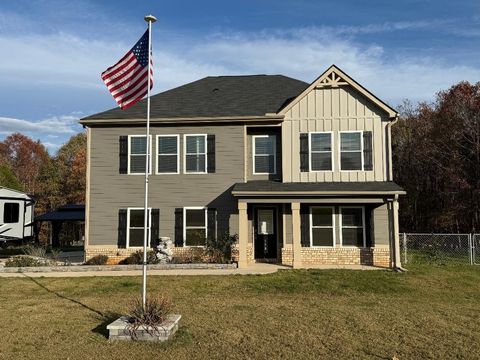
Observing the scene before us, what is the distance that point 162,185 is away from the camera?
17.1m

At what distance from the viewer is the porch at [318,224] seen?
50.2 feet

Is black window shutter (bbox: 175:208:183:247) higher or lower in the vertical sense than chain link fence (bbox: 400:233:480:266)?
higher

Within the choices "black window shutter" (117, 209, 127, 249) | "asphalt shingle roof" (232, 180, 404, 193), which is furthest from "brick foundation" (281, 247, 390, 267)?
"black window shutter" (117, 209, 127, 249)

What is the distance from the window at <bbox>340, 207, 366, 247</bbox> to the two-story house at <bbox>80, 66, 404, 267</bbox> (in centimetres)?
4

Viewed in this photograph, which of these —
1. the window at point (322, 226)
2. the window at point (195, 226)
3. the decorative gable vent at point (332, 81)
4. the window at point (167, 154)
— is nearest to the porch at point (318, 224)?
the window at point (322, 226)

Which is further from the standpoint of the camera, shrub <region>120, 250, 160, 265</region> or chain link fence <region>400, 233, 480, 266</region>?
chain link fence <region>400, 233, 480, 266</region>

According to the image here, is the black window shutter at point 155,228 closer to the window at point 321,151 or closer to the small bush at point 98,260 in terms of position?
the small bush at point 98,260

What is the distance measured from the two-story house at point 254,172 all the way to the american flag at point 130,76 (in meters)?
7.93

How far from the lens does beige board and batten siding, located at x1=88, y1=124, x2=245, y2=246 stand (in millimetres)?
16875

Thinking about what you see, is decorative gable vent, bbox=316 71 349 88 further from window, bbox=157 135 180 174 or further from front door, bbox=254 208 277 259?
window, bbox=157 135 180 174

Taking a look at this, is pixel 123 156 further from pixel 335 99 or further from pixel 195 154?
pixel 335 99

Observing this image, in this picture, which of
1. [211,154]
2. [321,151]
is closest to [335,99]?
[321,151]

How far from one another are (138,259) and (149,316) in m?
9.10

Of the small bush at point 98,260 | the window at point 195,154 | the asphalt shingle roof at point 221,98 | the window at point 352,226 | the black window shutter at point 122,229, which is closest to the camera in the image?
the small bush at point 98,260
